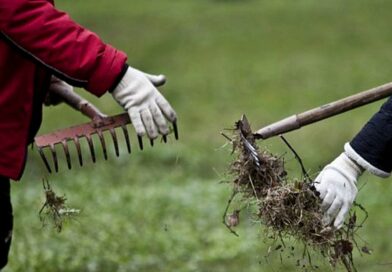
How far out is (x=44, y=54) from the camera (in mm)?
4508

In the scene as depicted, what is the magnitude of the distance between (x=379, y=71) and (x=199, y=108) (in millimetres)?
3702

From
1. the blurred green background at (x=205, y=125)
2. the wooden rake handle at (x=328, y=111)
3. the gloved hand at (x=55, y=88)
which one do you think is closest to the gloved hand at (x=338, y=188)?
the wooden rake handle at (x=328, y=111)

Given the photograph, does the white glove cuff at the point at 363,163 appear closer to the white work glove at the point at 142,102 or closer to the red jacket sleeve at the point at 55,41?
the white work glove at the point at 142,102

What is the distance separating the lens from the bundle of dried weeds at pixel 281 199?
459cm

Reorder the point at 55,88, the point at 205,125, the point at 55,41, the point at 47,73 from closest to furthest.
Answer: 1. the point at 55,41
2. the point at 47,73
3. the point at 55,88
4. the point at 205,125

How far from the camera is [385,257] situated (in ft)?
25.1

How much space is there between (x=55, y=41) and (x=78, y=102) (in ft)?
3.42

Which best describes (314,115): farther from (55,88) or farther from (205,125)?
(205,125)

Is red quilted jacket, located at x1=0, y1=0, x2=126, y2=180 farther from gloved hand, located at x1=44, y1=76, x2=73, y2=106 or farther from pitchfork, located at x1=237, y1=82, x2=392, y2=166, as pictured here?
gloved hand, located at x1=44, y1=76, x2=73, y2=106

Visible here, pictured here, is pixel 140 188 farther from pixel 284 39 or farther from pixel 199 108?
A: pixel 284 39

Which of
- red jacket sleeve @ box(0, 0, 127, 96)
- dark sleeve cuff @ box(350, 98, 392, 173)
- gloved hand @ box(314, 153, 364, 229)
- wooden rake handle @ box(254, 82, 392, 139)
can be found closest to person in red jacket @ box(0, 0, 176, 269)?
red jacket sleeve @ box(0, 0, 127, 96)

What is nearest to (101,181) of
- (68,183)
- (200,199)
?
(68,183)

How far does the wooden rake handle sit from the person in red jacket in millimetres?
453

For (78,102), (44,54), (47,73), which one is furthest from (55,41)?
(78,102)
